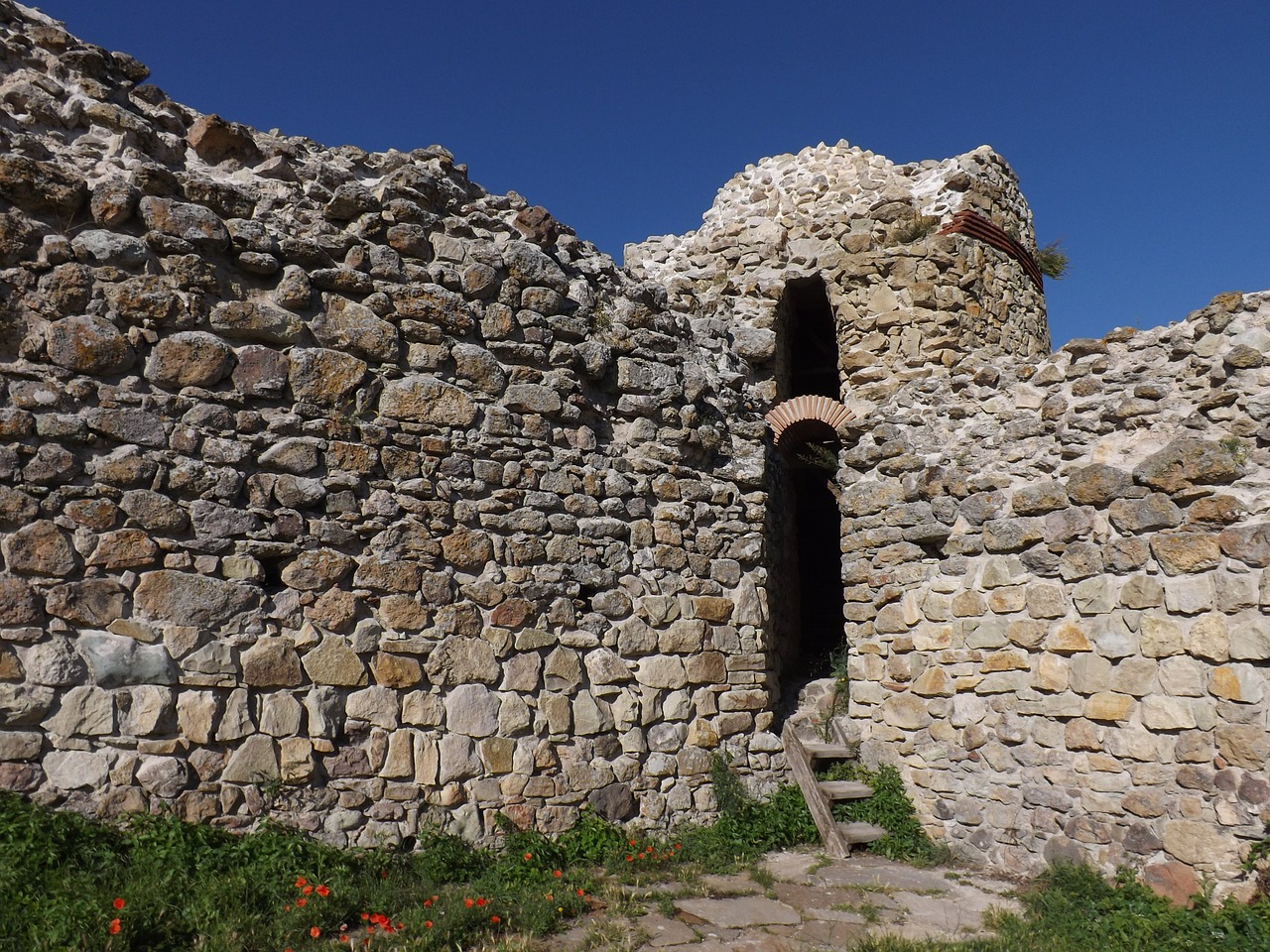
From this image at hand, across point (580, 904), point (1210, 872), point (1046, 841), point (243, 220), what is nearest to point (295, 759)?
point (580, 904)

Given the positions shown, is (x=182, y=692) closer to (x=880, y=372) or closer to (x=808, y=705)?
(x=808, y=705)

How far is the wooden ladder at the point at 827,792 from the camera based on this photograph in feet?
20.8

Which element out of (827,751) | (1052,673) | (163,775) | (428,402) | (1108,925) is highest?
(428,402)

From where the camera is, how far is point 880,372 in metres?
8.45

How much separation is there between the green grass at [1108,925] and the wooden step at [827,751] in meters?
1.77

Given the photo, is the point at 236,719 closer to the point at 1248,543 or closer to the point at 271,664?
the point at 271,664

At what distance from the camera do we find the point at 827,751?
6.99 m

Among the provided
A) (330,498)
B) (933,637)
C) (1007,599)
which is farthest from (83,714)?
(1007,599)

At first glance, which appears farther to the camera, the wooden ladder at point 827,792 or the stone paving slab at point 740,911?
the wooden ladder at point 827,792

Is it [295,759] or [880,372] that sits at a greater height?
[880,372]

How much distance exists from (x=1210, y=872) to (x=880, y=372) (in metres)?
4.79

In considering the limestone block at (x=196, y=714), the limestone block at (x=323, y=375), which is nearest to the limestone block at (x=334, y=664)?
the limestone block at (x=196, y=714)

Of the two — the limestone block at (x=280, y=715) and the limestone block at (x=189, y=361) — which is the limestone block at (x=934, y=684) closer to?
the limestone block at (x=280, y=715)

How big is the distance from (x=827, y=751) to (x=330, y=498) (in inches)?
168
